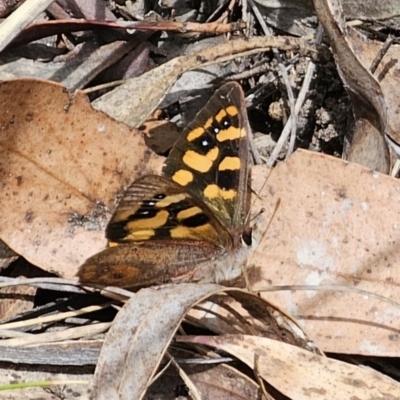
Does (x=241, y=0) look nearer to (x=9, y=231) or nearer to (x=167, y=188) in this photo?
(x=167, y=188)

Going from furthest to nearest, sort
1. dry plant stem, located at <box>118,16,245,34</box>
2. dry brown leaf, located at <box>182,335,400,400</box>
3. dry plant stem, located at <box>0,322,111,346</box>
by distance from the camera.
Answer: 1. dry plant stem, located at <box>118,16,245,34</box>
2. dry plant stem, located at <box>0,322,111,346</box>
3. dry brown leaf, located at <box>182,335,400,400</box>

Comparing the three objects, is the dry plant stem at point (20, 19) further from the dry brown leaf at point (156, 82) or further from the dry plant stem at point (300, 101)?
the dry plant stem at point (300, 101)

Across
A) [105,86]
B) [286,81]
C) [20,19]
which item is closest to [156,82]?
[105,86]

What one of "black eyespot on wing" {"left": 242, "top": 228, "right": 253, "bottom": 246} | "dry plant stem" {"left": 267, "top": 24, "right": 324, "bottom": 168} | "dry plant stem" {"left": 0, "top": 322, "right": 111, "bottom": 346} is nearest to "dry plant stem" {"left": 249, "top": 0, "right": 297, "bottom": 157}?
"dry plant stem" {"left": 267, "top": 24, "right": 324, "bottom": 168}

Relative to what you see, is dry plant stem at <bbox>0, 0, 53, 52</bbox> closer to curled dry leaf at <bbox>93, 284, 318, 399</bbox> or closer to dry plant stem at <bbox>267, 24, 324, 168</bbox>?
curled dry leaf at <bbox>93, 284, 318, 399</bbox>

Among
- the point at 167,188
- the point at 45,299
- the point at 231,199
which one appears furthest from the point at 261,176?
the point at 45,299

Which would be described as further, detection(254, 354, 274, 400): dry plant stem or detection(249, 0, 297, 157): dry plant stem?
detection(249, 0, 297, 157): dry plant stem
